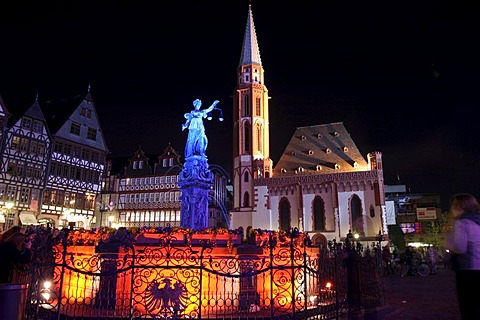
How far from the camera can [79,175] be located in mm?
45250

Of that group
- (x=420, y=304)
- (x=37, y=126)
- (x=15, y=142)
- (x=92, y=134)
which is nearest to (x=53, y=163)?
(x=37, y=126)

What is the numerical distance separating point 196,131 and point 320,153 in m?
35.5

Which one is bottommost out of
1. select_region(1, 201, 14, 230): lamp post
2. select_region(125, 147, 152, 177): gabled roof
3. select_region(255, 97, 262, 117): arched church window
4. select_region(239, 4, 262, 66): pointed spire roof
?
select_region(1, 201, 14, 230): lamp post

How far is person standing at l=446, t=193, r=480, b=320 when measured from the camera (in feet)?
17.9

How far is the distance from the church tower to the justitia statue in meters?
32.7

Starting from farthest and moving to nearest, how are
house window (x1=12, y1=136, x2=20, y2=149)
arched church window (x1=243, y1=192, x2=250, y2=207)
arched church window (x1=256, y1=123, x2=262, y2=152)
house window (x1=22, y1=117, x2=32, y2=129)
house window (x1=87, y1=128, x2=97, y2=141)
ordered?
arched church window (x1=256, y1=123, x2=262, y2=152), arched church window (x1=243, y1=192, x2=250, y2=207), house window (x1=87, y1=128, x2=97, y2=141), house window (x1=22, y1=117, x2=32, y2=129), house window (x1=12, y1=136, x2=20, y2=149)

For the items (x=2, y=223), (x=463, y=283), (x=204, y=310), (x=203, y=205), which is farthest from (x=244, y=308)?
(x=2, y=223)

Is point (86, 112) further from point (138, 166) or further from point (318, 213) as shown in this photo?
point (318, 213)

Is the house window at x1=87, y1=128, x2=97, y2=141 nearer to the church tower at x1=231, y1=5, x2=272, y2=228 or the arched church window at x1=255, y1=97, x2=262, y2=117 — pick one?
the church tower at x1=231, y1=5, x2=272, y2=228

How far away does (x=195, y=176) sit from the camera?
19.2m

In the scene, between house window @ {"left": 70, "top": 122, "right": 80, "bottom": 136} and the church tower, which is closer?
house window @ {"left": 70, "top": 122, "right": 80, "bottom": 136}

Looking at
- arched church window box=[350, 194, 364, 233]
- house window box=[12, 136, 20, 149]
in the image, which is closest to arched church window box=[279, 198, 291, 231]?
arched church window box=[350, 194, 364, 233]

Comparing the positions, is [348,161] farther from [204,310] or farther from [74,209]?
[204,310]

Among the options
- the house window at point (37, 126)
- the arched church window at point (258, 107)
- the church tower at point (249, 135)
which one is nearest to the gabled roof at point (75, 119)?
the house window at point (37, 126)
